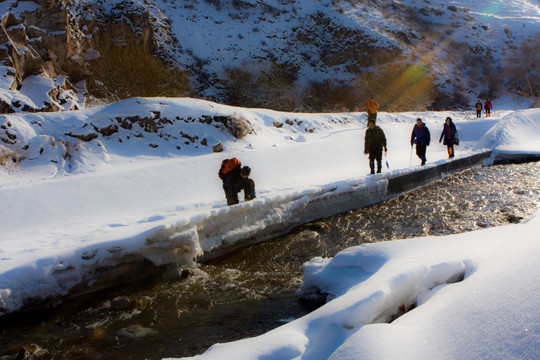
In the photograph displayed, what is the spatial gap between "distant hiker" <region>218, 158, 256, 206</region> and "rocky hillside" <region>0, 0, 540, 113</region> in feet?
33.1

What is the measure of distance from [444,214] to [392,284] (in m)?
5.47

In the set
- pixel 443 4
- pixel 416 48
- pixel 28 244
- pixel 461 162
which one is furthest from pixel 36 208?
pixel 443 4

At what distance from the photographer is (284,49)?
111ft

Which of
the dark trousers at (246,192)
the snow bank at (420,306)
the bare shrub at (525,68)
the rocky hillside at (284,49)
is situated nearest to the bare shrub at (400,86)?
the rocky hillside at (284,49)

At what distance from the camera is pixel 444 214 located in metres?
8.62

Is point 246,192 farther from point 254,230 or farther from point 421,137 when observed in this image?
point 421,137

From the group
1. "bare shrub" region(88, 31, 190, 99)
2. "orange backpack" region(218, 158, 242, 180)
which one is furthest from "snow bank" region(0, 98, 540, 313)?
"bare shrub" region(88, 31, 190, 99)

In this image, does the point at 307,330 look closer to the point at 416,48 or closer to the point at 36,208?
the point at 36,208

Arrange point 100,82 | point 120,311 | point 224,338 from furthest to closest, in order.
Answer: point 100,82, point 120,311, point 224,338

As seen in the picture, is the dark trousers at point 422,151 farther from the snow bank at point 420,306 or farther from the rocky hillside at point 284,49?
the rocky hillside at point 284,49

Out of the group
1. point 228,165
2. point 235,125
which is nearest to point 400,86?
point 235,125

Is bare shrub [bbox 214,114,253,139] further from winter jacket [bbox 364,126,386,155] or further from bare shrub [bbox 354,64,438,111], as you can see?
bare shrub [bbox 354,64,438,111]

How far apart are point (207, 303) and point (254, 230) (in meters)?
2.58

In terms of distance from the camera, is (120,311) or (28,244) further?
(28,244)
